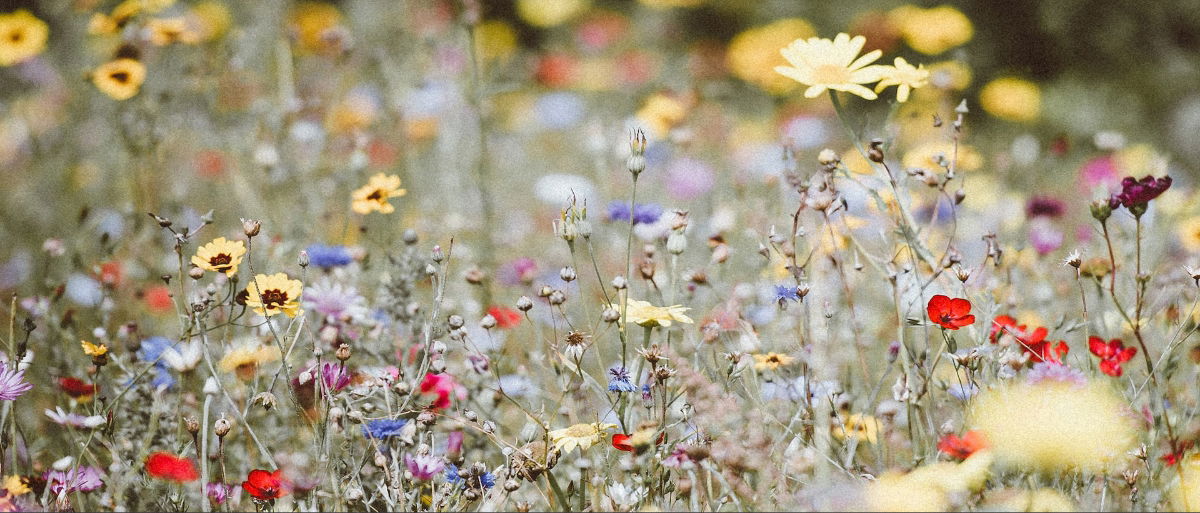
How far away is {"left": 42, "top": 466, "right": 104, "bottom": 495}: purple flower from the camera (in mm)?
1095

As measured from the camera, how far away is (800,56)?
1.23 m

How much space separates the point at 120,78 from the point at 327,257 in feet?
2.11

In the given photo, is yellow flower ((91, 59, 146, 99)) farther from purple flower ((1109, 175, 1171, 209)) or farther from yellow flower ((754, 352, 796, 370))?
purple flower ((1109, 175, 1171, 209))

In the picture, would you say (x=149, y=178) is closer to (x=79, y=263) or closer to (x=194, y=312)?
(x=79, y=263)

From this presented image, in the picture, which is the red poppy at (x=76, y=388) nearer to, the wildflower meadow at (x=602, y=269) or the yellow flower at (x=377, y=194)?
the wildflower meadow at (x=602, y=269)

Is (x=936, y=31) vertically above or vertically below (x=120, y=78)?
above

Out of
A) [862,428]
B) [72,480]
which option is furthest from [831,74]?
[72,480]

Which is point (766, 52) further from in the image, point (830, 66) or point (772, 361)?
point (772, 361)

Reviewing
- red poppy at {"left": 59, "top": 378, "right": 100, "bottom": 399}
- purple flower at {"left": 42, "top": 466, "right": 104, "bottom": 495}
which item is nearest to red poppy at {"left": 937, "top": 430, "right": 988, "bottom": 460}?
purple flower at {"left": 42, "top": 466, "right": 104, "bottom": 495}

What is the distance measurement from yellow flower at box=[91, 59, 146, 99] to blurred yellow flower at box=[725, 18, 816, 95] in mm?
1906

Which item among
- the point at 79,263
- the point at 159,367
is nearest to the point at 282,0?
the point at 79,263

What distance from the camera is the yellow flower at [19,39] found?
2016mm

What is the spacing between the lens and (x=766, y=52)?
347 centimetres

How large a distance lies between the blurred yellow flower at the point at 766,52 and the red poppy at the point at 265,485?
2292 millimetres
